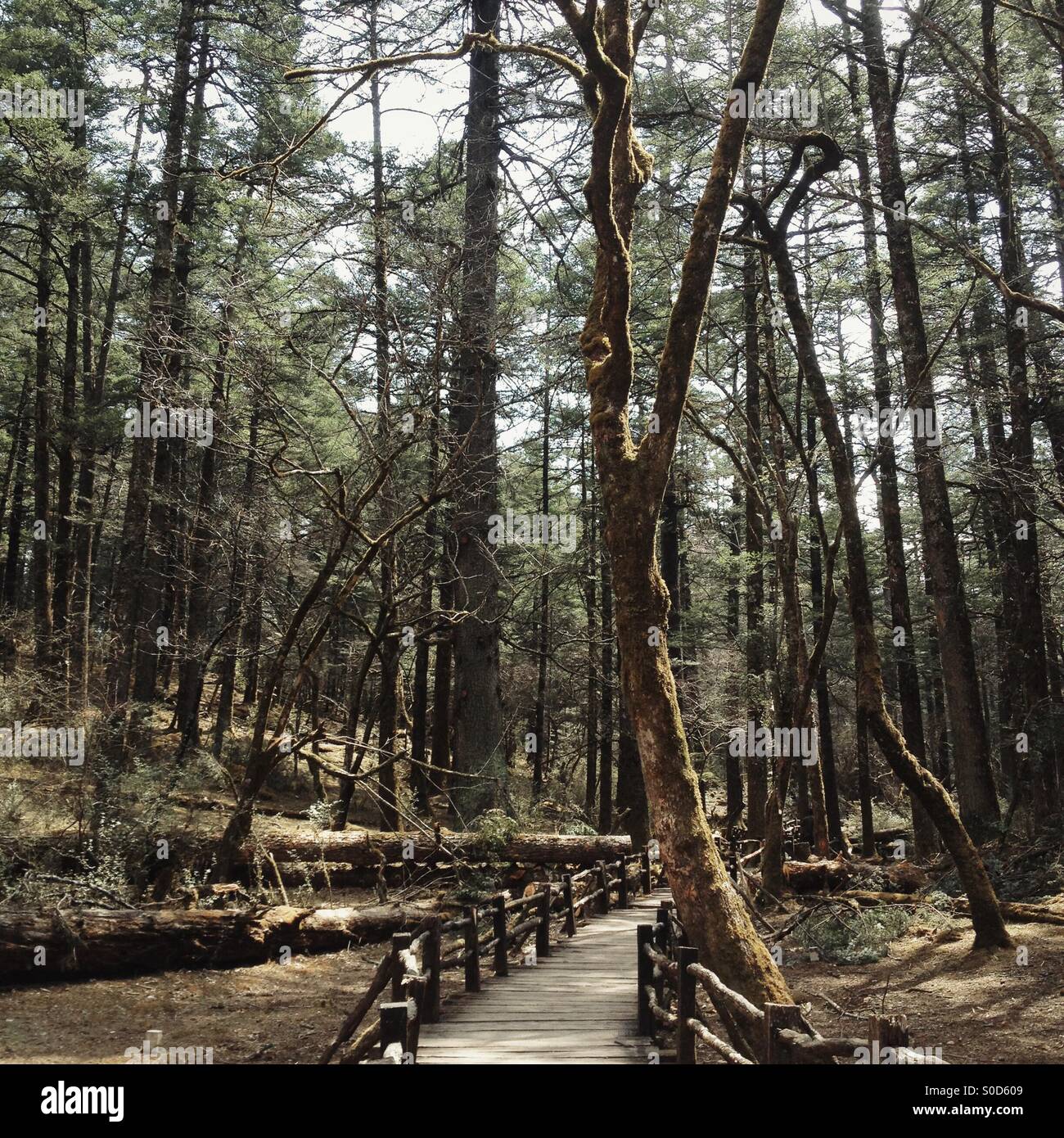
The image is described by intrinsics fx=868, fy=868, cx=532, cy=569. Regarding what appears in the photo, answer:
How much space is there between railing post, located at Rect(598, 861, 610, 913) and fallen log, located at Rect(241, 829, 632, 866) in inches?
28.4

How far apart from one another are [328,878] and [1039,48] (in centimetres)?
1883

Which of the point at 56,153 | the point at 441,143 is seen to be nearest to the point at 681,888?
the point at 441,143

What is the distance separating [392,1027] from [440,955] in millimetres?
2449

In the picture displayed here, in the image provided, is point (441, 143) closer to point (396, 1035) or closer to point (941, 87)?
point (941, 87)

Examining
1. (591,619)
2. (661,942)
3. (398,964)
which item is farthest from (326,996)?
(591,619)

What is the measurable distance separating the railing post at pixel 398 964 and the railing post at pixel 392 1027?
85cm

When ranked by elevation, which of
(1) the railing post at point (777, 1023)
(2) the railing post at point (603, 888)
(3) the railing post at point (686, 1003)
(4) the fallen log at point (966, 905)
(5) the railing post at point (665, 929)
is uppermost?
(1) the railing post at point (777, 1023)

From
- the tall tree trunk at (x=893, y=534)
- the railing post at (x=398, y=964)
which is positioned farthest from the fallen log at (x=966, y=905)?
the railing post at (x=398, y=964)

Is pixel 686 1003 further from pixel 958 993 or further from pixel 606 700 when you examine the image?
pixel 606 700

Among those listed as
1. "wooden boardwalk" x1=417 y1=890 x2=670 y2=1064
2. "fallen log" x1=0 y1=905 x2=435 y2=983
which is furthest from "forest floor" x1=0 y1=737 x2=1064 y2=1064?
"wooden boardwalk" x1=417 y1=890 x2=670 y2=1064

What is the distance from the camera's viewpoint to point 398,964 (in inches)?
264

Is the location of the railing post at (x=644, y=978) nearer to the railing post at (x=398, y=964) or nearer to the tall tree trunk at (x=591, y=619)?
the railing post at (x=398, y=964)

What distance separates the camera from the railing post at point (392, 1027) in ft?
18.3

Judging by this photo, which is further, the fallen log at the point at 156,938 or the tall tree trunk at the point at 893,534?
the tall tree trunk at the point at 893,534
